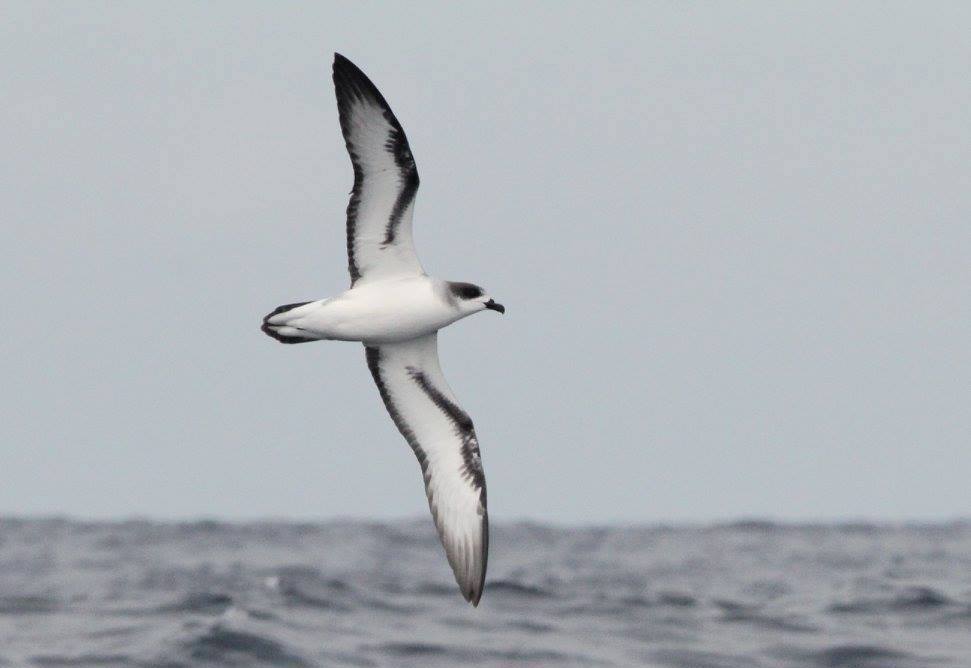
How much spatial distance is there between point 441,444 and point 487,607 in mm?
7156

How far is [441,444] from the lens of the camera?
15172 millimetres

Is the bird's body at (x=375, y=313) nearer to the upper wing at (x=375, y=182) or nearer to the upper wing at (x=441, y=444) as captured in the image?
the upper wing at (x=375, y=182)

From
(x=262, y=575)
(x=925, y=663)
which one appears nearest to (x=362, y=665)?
(x=925, y=663)

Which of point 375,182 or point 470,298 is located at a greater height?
point 375,182

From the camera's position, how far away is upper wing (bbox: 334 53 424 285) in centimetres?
1301

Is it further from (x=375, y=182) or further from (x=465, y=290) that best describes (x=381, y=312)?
(x=375, y=182)

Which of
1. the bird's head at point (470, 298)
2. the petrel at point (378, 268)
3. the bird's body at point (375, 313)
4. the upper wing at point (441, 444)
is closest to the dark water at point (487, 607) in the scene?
the upper wing at point (441, 444)

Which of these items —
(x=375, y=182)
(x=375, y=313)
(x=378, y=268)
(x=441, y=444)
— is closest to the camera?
(x=375, y=182)

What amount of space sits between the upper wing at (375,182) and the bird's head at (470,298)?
0.47 m

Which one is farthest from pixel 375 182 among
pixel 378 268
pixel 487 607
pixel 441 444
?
pixel 487 607

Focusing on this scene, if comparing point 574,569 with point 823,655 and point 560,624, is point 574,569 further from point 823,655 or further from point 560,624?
point 823,655

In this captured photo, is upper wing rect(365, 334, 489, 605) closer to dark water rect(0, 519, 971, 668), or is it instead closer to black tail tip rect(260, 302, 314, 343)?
black tail tip rect(260, 302, 314, 343)

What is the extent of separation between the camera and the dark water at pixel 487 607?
18.0 meters

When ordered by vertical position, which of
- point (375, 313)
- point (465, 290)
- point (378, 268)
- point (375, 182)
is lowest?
point (375, 313)
